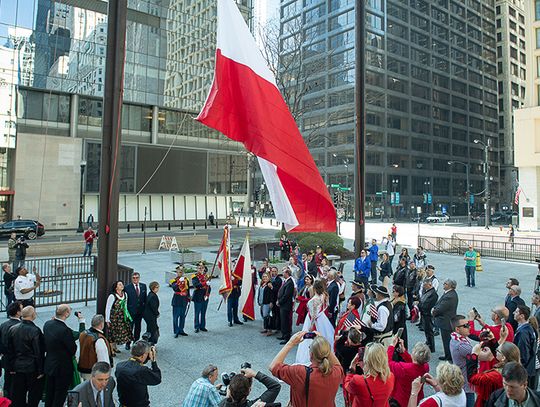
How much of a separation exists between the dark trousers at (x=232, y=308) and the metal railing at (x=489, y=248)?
21.0 metres

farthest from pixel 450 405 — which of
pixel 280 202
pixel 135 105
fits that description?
pixel 135 105

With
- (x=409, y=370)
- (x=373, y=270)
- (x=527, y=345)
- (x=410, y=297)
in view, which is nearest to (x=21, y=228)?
(x=373, y=270)

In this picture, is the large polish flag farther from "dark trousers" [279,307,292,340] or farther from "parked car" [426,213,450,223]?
"parked car" [426,213,450,223]

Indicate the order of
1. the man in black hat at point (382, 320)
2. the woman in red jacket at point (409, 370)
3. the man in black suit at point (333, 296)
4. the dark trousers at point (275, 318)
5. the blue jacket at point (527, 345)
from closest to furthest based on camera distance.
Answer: the woman in red jacket at point (409, 370) → the blue jacket at point (527, 345) → the man in black hat at point (382, 320) → the man in black suit at point (333, 296) → the dark trousers at point (275, 318)

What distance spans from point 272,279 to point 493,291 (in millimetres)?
10114

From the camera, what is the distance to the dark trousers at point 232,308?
11586 mm

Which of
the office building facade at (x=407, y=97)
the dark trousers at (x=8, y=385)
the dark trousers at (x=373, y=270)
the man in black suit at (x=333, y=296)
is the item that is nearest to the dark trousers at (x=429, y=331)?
the man in black suit at (x=333, y=296)

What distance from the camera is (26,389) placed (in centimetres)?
601

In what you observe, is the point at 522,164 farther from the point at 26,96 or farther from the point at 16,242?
the point at 26,96

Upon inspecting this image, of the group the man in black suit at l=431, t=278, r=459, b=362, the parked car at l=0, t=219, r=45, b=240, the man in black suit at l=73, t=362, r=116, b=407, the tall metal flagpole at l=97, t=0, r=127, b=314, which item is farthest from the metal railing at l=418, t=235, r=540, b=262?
the parked car at l=0, t=219, r=45, b=240

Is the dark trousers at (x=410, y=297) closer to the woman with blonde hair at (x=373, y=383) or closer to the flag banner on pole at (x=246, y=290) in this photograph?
the flag banner on pole at (x=246, y=290)

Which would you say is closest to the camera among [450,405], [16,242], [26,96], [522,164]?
[450,405]

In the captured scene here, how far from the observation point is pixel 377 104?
3177 inches

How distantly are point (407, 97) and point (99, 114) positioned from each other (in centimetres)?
6200
